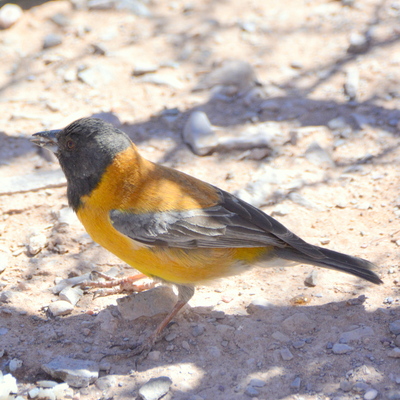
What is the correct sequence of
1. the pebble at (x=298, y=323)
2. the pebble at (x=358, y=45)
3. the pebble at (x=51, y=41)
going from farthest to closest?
the pebble at (x=51, y=41)
the pebble at (x=358, y=45)
the pebble at (x=298, y=323)

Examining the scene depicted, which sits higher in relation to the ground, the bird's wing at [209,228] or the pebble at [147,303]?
the bird's wing at [209,228]

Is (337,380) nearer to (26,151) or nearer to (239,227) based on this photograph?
(239,227)

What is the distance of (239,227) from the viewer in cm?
475

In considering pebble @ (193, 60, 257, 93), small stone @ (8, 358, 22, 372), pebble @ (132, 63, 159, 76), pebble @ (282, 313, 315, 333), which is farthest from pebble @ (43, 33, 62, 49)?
pebble @ (282, 313, 315, 333)

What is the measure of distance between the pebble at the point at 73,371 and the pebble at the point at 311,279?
2.01 metres

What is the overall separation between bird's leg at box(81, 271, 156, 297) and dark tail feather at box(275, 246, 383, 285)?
1.33m

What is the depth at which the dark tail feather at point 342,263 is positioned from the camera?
464 centimetres

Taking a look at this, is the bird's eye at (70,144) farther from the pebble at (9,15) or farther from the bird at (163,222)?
the pebble at (9,15)

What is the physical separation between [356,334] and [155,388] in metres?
1.55

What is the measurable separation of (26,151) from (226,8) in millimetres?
4277

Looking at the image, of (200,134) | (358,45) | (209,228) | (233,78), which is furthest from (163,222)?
(358,45)

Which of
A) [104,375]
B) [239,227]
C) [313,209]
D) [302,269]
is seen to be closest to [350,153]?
[313,209]

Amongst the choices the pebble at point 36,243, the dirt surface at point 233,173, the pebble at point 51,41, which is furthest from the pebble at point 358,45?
the pebble at point 36,243

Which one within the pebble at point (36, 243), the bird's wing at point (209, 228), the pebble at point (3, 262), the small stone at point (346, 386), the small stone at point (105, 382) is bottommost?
the pebble at point (36, 243)
